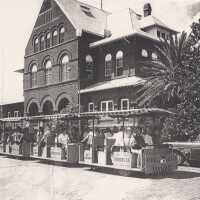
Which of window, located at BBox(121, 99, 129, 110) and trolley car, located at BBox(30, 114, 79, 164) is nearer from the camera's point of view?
trolley car, located at BBox(30, 114, 79, 164)

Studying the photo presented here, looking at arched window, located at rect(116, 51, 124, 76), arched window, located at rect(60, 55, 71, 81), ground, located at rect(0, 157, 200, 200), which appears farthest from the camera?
arched window, located at rect(60, 55, 71, 81)

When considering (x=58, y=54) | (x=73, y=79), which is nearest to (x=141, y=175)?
(x=73, y=79)

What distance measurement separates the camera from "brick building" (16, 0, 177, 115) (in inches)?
1061

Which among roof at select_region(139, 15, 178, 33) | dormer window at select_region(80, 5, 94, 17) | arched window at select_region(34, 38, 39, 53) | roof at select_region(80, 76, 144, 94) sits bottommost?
roof at select_region(80, 76, 144, 94)

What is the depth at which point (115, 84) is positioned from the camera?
26.3 meters

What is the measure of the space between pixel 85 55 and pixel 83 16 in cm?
Result: 409

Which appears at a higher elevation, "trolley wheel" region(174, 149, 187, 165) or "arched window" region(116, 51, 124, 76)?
"arched window" region(116, 51, 124, 76)

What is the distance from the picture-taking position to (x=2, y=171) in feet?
49.3

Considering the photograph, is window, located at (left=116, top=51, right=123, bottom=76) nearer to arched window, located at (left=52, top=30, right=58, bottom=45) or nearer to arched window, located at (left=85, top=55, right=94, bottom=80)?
arched window, located at (left=85, top=55, right=94, bottom=80)

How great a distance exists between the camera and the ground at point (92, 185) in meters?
9.66

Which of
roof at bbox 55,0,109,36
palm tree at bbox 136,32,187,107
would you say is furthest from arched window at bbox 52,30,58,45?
palm tree at bbox 136,32,187,107

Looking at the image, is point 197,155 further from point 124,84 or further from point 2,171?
point 124,84

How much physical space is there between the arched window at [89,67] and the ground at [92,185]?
50.9 ft

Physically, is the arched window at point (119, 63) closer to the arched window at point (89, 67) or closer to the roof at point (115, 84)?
the roof at point (115, 84)
